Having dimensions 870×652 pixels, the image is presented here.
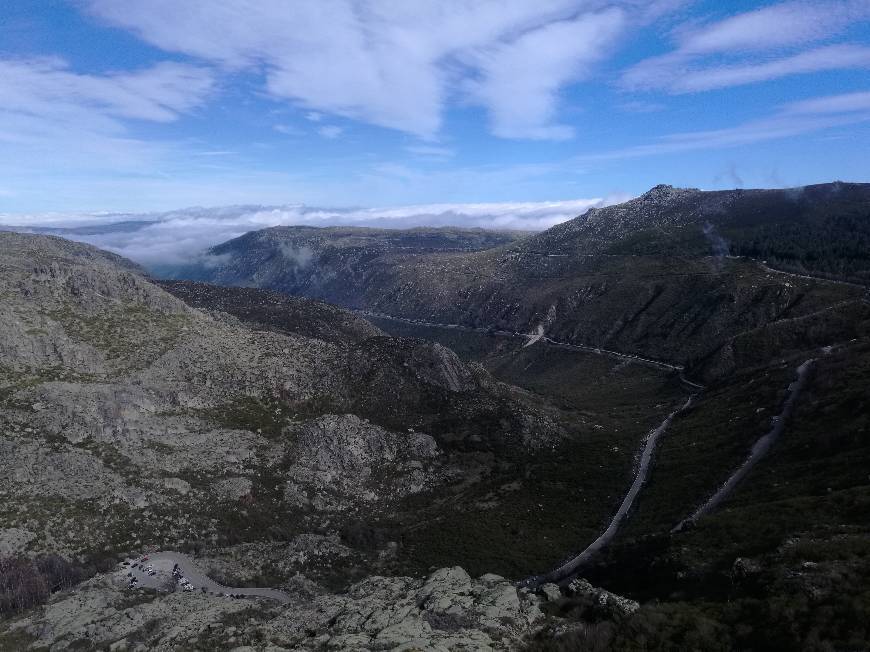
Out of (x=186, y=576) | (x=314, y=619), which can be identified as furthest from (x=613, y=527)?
(x=186, y=576)

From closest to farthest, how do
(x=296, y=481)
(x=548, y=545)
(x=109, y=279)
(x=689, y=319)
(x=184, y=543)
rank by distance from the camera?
(x=184, y=543)
(x=548, y=545)
(x=296, y=481)
(x=109, y=279)
(x=689, y=319)

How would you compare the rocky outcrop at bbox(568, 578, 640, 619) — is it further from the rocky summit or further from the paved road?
the paved road

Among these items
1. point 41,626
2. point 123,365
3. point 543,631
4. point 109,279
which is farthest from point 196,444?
point 543,631

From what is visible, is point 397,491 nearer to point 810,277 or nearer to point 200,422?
point 200,422

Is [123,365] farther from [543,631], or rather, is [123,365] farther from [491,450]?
[543,631]

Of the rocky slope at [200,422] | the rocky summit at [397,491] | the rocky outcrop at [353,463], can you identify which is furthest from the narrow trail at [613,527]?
the rocky outcrop at [353,463]

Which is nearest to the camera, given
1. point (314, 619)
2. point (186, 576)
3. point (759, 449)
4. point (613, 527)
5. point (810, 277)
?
point (314, 619)

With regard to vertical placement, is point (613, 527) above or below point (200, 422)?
below
